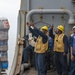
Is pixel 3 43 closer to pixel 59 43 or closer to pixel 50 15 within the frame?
pixel 59 43

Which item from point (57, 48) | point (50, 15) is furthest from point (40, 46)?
point (50, 15)

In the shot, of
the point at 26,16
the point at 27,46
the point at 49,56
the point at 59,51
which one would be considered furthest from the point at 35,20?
the point at 59,51

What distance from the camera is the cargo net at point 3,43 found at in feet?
29.3

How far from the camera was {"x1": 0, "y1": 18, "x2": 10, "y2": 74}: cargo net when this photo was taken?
893 cm

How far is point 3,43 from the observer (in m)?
9.12

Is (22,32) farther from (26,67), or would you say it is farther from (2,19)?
(2,19)

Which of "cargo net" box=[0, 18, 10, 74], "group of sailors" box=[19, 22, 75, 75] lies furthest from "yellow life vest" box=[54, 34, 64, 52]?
"cargo net" box=[0, 18, 10, 74]

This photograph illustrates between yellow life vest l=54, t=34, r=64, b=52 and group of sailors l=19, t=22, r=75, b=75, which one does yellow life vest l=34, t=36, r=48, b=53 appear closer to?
group of sailors l=19, t=22, r=75, b=75

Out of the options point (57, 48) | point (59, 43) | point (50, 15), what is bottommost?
point (57, 48)

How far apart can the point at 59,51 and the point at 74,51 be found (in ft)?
2.41

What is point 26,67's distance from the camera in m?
10.8

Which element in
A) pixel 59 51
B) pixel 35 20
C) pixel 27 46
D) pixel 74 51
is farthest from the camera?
pixel 35 20

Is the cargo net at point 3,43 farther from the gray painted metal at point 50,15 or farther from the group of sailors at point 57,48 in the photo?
the gray painted metal at point 50,15

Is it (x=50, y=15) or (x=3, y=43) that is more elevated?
(x=50, y=15)
